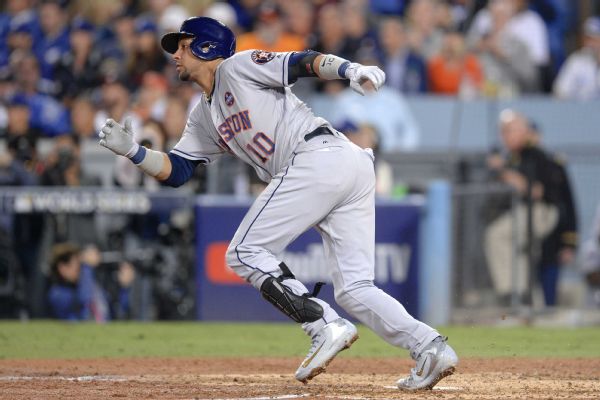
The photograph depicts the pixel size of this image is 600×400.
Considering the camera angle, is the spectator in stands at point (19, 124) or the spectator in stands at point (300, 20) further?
the spectator in stands at point (300, 20)

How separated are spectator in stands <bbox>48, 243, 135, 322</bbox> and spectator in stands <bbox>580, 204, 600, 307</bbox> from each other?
4353mm

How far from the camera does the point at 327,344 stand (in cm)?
610

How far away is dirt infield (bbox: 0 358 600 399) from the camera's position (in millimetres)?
6227

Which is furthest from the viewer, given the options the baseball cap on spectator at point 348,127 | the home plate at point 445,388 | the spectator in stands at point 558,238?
the spectator in stands at point 558,238

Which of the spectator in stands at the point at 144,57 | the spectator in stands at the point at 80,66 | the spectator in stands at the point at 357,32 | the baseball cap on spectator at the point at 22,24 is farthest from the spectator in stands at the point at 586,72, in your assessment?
the baseball cap on spectator at the point at 22,24

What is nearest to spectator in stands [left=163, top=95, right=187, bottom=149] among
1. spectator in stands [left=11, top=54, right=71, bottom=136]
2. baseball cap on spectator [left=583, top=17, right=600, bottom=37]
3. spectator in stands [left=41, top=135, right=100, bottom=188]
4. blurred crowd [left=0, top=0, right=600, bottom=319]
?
blurred crowd [left=0, top=0, right=600, bottom=319]

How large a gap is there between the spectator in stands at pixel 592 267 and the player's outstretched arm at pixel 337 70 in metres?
6.36

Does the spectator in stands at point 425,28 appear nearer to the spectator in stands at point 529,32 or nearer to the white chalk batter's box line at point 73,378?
the spectator in stands at point 529,32

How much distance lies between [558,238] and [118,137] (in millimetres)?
6300

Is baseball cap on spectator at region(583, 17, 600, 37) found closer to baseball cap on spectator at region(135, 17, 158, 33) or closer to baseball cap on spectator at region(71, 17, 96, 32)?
baseball cap on spectator at region(135, 17, 158, 33)

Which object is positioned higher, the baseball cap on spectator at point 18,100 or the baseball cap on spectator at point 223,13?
the baseball cap on spectator at point 223,13

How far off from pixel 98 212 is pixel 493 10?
18.3 feet

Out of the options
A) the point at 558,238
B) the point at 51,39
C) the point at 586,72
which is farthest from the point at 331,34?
the point at 558,238

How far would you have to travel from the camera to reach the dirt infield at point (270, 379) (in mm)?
6227
